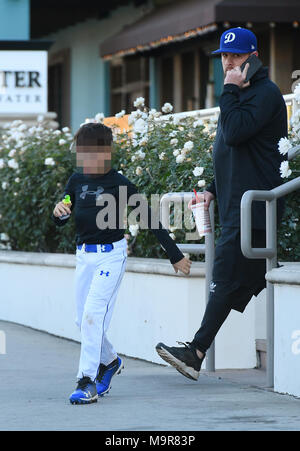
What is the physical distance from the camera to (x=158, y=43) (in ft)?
52.8

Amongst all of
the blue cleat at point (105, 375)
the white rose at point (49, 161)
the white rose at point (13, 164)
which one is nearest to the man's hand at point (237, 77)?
the blue cleat at point (105, 375)

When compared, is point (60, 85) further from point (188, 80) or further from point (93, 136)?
point (93, 136)

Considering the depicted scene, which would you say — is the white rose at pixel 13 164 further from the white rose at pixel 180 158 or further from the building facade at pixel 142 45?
the building facade at pixel 142 45

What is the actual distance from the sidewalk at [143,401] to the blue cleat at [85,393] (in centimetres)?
5

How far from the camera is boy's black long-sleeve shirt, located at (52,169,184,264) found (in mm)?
6582

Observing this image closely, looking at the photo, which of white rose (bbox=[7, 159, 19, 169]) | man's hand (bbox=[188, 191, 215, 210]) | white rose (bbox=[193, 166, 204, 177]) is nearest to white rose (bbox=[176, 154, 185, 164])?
white rose (bbox=[193, 166, 204, 177])

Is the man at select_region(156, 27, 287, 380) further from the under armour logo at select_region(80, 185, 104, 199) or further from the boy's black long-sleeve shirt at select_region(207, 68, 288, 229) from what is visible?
the under armour logo at select_region(80, 185, 104, 199)

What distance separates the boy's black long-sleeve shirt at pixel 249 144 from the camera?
6414 mm

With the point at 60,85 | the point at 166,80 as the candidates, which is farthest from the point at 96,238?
the point at 60,85

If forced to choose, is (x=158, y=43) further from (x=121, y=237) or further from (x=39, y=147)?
(x=121, y=237)

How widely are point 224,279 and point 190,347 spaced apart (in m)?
0.44

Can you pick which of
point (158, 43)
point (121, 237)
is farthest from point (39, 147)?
point (158, 43)

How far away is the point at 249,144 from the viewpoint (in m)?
6.54

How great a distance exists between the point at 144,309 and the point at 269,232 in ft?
6.74
